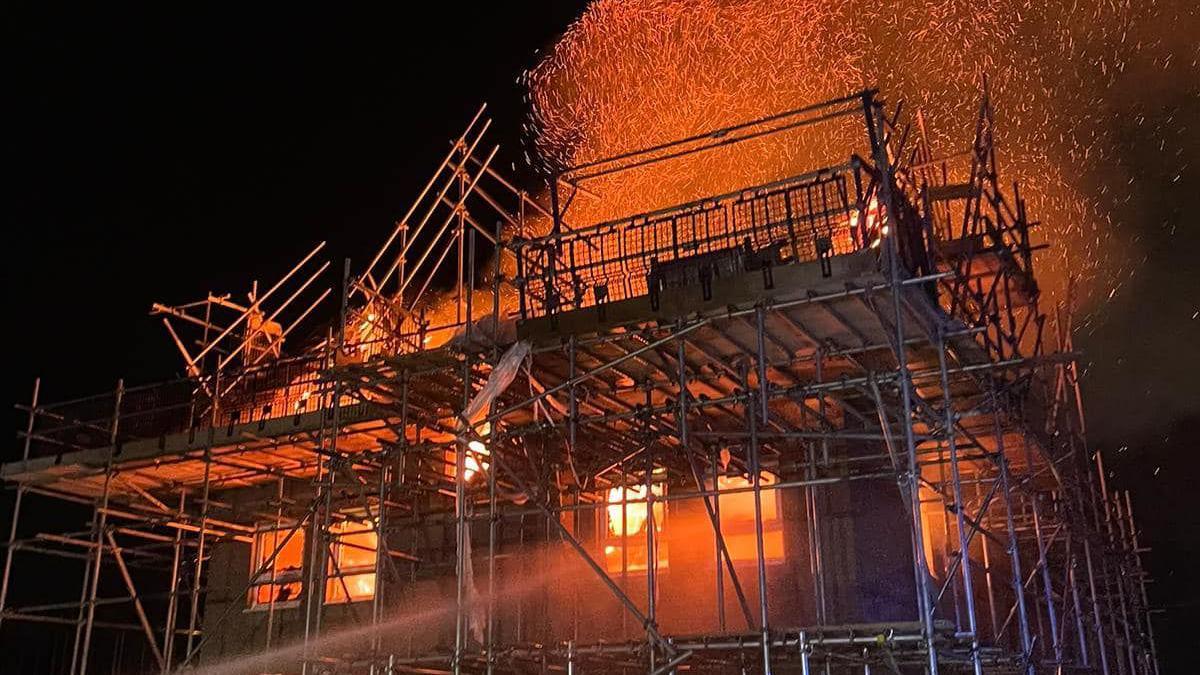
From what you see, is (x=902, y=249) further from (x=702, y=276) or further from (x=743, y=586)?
(x=743, y=586)

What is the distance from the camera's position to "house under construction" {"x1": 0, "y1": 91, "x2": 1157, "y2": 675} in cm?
1180

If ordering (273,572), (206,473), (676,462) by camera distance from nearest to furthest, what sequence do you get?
(676,462) → (206,473) → (273,572)

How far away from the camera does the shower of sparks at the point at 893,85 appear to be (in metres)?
22.9

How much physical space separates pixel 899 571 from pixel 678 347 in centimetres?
435

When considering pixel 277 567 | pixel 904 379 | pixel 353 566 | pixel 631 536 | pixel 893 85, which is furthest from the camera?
pixel 893 85

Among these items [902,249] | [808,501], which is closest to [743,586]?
[808,501]

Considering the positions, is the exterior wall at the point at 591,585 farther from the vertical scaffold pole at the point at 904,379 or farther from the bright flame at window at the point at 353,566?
the vertical scaffold pole at the point at 904,379

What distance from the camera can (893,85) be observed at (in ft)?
76.6

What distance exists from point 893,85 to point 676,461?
1193 centimetres

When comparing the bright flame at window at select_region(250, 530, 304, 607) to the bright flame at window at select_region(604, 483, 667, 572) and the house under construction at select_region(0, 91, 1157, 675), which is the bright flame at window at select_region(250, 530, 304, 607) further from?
the bright flame at window at select_region(604, 483, 667, 572)

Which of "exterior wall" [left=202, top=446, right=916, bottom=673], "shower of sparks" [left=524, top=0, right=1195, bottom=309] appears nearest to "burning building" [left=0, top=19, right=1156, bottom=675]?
"exterior wall" [left=202, top=446, right=916, bottom=673]

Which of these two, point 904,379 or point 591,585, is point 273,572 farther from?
point 904,379

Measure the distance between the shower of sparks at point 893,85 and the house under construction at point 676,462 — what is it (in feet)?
10.5

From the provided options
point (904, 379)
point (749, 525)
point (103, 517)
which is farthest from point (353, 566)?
point (904, 379)
